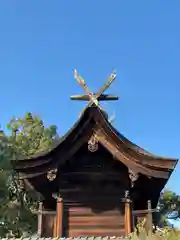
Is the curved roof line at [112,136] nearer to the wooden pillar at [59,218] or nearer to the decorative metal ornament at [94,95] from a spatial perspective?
the decorative metal ornament at [94,95]

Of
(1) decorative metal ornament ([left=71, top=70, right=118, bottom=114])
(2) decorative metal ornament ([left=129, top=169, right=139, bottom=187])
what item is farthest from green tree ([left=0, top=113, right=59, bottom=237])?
(2) decorative metal ornament ([left=129, top=169, right=139, bottom=187])

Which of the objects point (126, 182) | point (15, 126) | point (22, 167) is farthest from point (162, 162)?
point (15, 126)

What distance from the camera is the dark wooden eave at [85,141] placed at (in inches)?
363

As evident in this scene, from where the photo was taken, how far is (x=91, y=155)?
1020 centimetres

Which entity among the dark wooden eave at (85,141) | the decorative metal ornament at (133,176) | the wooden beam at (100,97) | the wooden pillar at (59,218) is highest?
the wooden beam at (100,97)

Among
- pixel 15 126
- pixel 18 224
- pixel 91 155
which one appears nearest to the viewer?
pixel 91 155

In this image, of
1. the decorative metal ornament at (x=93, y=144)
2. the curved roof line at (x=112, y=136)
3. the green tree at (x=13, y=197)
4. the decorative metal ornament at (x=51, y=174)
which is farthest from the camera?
the green tree at (x=13, y=197)

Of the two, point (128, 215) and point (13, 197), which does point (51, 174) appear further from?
point (13, 197)

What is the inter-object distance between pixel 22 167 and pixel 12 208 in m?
11.7

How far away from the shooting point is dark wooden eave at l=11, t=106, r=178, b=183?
9.23 meters

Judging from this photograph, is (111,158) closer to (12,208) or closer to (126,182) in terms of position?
(126,182)

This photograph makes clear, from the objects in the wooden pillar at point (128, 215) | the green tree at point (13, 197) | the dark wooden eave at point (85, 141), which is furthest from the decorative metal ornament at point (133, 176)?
the green tree at point (13, 197)

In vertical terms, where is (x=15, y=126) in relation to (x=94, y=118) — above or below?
above

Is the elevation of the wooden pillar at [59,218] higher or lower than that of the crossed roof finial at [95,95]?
lower
